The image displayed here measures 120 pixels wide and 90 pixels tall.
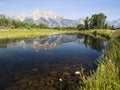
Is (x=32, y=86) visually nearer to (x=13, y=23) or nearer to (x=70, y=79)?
(x=70, y=79)

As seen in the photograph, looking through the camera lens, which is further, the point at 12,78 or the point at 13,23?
the point at 13,23

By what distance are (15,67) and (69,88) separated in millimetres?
9505

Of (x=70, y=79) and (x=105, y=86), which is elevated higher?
(x=105, y=86)

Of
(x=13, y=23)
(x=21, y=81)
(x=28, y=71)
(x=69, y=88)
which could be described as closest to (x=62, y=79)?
(x=69, y=88)

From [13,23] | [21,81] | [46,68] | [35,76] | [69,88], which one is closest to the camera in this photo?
[69,88]

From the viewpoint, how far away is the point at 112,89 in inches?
350

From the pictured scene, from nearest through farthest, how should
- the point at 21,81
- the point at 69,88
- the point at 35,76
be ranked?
the point at 69,88, the point at 21,81, the point at 35,76

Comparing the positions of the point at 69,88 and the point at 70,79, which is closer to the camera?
the point at 69,88

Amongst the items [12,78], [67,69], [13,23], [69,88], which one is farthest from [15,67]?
[13,23]

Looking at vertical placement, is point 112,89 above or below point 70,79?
above

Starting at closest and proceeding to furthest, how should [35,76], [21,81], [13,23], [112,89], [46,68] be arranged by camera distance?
1. [112,89]
2. [21,81]
3. [35,76]
4. [46,68]
5. [13,23]

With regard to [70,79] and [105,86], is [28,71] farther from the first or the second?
[105,86]

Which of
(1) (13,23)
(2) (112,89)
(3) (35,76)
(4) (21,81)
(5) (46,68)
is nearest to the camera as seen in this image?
(2) (112,89)

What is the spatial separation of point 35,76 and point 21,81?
1880 millimetres
